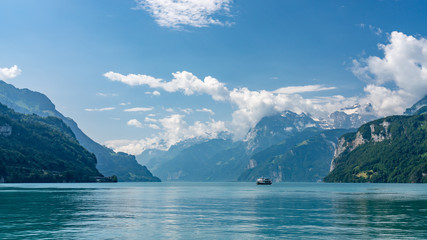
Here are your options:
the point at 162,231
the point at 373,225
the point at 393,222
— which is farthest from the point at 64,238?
the point at 393,222

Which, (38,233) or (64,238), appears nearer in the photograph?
(64,238)

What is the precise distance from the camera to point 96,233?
202ft

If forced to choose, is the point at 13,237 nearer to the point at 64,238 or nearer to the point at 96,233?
the point at 64,238

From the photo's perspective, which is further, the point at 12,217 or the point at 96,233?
the point at 12,217

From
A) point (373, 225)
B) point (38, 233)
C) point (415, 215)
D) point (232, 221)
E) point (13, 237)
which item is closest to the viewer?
point (13, 237)

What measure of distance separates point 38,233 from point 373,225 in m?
55.5

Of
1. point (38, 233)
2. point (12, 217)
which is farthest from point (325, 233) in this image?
point (12, 217)

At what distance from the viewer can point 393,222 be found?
7406 cm

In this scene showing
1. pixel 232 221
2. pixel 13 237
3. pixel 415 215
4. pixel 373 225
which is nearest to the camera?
pixel 13 237

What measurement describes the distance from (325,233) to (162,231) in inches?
1010

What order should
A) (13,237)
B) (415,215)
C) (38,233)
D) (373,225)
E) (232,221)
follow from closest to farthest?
1. (13,237)
2. (38,233)
3. (373,225)
4. (232,221)
5. (415,215)

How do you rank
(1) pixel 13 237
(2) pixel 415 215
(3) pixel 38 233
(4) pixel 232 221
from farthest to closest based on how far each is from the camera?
1. (2) pixel 415 215
2. (4) pixel 232 221
3. (3) pixel 38 233
4. (1) pixel 13 237

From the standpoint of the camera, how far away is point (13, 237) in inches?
2212

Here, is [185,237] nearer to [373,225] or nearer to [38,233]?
[38,233]
